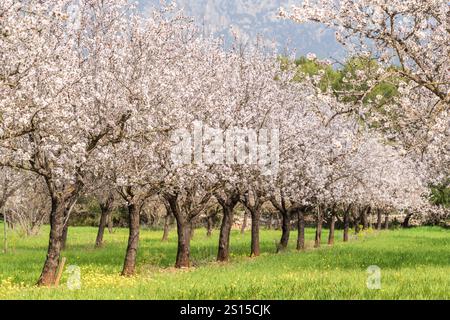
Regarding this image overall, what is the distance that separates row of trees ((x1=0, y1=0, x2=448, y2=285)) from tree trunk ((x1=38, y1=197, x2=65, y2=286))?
0.11 ft

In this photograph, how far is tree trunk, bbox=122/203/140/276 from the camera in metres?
23.6

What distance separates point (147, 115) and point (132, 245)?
6.21 meters

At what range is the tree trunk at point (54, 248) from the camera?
1943 cm

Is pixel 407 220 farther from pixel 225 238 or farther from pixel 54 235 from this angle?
pixel 54 235

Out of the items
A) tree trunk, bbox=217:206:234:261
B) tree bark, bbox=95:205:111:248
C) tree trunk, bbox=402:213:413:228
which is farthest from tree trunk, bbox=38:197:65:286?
tree trunk, bbox=402:213:413:228

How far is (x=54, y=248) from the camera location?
64.4ft

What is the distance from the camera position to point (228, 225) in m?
31.3

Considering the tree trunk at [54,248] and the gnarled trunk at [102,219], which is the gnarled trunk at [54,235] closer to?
the tree trunk at [54,248]

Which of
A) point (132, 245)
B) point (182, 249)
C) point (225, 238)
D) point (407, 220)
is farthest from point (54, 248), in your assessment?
point (407, 220)

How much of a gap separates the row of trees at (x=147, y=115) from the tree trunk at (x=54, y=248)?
0.11ft

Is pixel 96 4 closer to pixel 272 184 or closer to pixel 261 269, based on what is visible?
pixel 261 269

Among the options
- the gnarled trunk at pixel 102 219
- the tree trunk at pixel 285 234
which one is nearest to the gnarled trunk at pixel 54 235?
the tree trunk at pixel 285 234
